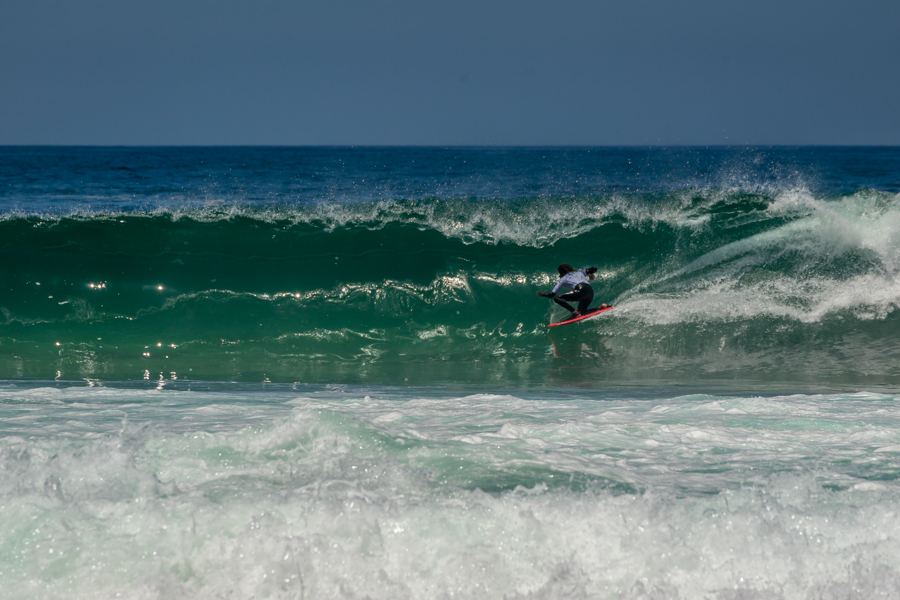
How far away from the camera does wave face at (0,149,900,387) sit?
8.30m

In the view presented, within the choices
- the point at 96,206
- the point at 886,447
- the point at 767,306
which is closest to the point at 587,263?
the point at 767,306

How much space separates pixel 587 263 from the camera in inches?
472

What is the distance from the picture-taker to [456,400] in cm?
572

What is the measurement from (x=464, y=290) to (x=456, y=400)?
5331 mm

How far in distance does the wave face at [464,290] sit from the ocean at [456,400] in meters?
0.06

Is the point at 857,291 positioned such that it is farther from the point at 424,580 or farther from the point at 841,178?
the point at 841,178

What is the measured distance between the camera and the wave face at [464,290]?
830 cm

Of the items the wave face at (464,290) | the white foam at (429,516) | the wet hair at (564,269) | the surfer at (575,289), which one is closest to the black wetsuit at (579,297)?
the surfer at (575,289)

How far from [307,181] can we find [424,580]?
90.3 ft

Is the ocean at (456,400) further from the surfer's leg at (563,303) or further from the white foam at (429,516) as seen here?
the surfer's leg at (563,303)

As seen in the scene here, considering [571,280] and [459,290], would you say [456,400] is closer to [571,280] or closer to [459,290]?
[571,280]

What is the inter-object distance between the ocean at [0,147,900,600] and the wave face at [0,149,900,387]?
2.2 inches

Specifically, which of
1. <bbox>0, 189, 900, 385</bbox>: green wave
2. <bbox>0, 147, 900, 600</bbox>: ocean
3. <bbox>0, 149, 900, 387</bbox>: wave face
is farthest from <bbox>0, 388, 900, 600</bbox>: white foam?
<bbox>0, 189, 900, 385</bbox>: green wave

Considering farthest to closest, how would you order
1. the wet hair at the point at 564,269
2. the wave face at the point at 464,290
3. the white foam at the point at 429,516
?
the wet hair at the point at 564,269, the wave face at the point at 464,290, the white foam at the point at 429,516
